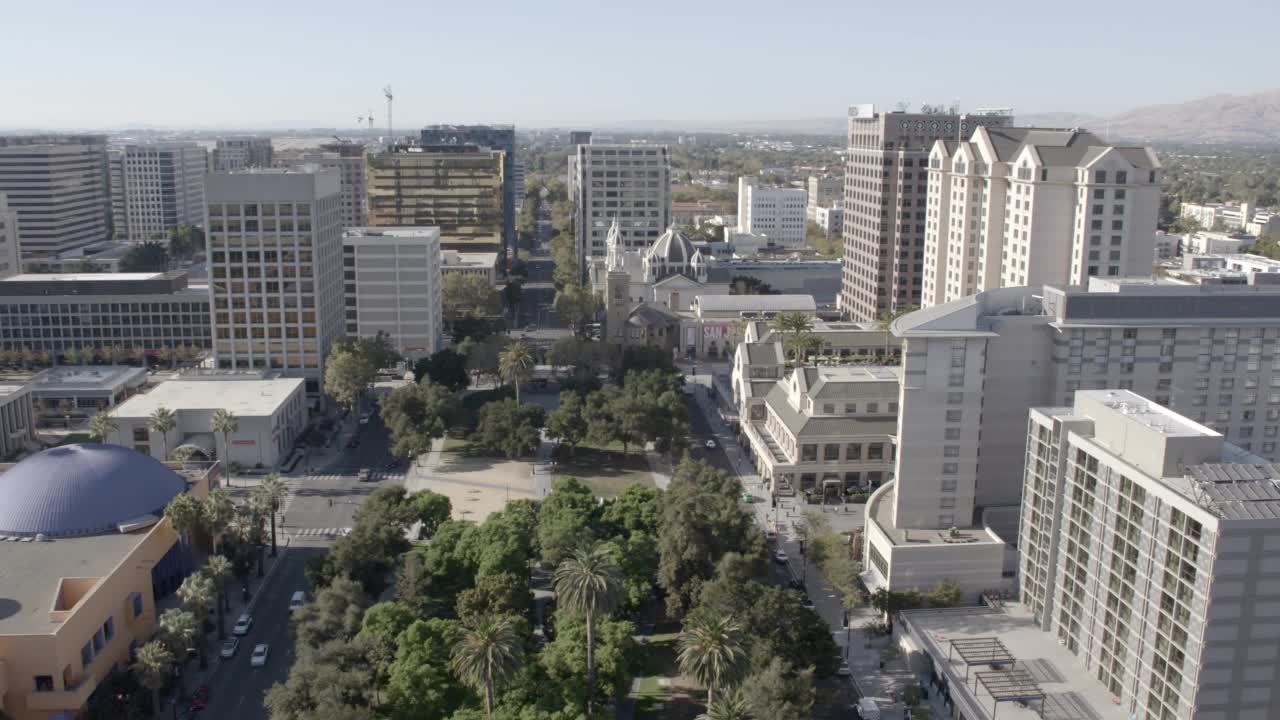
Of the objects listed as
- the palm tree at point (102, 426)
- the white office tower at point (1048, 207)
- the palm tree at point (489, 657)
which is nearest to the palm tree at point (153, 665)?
the palm tree at point (489, 657)

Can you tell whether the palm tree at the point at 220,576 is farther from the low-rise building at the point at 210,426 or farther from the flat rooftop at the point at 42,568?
the low-rise building at the point at 210,426

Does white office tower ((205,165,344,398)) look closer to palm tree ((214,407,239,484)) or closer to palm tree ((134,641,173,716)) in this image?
palm tree ((214,407,239,484))

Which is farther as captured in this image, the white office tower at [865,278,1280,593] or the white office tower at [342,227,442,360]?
the white office tower at [342,227,442,360]

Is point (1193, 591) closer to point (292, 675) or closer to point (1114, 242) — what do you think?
point (292, 675)

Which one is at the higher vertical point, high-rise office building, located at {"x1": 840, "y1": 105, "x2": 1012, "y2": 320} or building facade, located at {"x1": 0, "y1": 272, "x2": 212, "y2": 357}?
high-rise office building, located at {"x1": 840, "y1": 105, "x2": 1012, "y2": 320}

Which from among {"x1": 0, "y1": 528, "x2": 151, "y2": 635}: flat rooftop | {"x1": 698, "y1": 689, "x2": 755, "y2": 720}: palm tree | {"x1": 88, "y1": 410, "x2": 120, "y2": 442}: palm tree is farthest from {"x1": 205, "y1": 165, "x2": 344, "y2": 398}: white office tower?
{"x1": 698, "y1": 689, "x2": 755, "y2": 720}: palm tree

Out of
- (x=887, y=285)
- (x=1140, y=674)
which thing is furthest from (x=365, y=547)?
(x=887, y=285)

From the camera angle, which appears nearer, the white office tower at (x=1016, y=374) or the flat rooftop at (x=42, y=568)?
the flat rooftop at (x=42, y=568)
